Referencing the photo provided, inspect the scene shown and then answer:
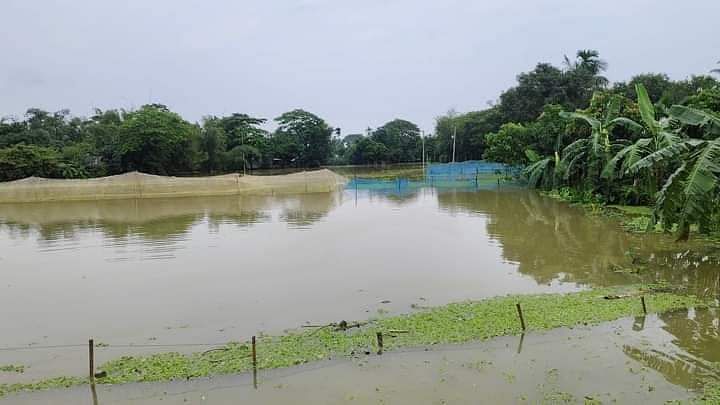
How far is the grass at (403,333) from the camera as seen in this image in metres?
5.85

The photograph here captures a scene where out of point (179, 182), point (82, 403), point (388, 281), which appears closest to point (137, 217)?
point (179, 182)

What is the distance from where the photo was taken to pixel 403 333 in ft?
22.2

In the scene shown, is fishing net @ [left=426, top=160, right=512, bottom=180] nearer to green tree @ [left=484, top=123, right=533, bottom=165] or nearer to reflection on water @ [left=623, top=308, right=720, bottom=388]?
green tree @ [left=484, top=123, right=533, bottom=165]

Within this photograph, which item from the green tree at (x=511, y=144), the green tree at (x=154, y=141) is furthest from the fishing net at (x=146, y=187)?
the green tree at (x=511, y=144)

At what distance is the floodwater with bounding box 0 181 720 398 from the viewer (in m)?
7.54

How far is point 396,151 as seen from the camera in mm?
55594

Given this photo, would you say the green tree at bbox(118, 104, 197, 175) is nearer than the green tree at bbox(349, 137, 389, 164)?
Yes

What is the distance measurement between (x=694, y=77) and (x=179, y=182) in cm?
3289

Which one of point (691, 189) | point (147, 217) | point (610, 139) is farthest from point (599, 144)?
point (147, 217)

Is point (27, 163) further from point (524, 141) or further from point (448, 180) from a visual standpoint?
point (524, 141)

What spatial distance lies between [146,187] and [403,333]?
82.5 ft

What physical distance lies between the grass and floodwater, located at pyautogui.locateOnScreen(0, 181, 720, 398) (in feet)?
1.44

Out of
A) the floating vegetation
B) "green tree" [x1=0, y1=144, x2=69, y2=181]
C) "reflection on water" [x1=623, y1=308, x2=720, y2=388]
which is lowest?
the floating vegetation

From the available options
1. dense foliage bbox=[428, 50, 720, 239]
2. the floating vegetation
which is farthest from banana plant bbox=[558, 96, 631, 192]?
the floating vegetation
